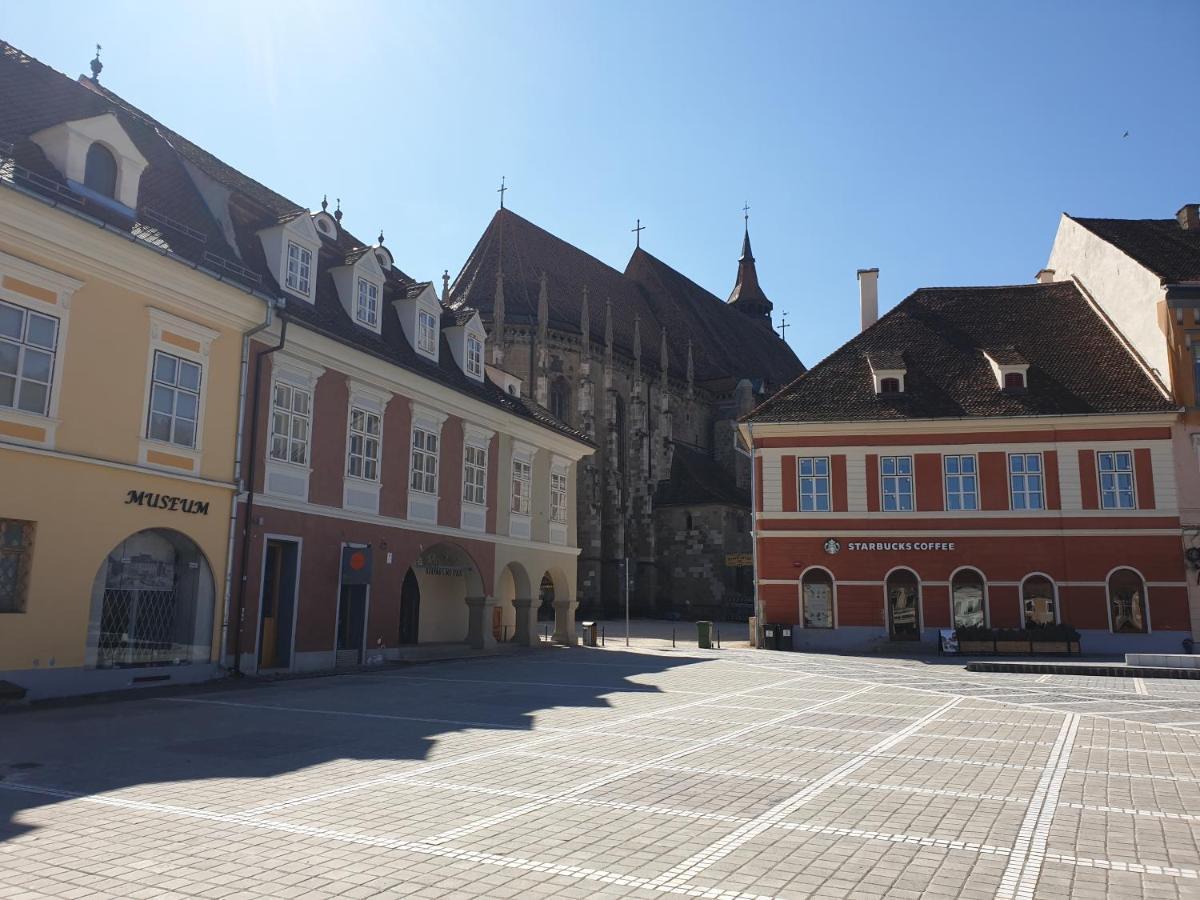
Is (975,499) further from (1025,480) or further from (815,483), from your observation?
(815,483)

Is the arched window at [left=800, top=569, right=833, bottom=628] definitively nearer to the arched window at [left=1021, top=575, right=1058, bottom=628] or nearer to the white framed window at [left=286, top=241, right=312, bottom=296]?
the arched window at [left=1021, top=575, right=1058, bottom=628]

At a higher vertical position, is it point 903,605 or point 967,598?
point 967,598

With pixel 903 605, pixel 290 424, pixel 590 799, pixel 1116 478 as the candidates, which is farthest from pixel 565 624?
pixel 590 799

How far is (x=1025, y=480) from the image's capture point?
102ft

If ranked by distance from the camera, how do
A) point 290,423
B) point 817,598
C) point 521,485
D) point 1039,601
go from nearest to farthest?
point 290,423
point 521,485
point 1039,601
point 817,598

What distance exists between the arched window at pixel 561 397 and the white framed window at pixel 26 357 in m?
38.3

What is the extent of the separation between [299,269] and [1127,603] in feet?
85.9

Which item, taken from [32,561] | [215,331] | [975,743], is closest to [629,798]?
[975,743]

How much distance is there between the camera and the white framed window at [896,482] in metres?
31.8

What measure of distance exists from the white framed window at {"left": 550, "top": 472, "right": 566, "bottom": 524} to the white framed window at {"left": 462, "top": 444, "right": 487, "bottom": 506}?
4704 mm

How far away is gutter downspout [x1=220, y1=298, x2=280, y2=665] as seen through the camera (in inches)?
717

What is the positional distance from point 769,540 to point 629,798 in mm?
25012

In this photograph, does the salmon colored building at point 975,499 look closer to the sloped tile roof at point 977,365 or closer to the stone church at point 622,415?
the sloped tile roof at point 977,365

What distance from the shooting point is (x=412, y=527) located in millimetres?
24594
